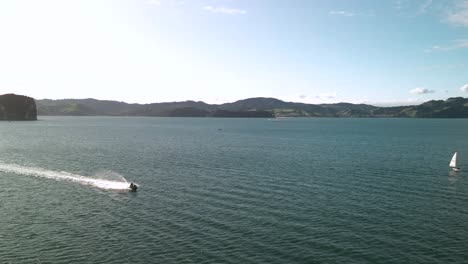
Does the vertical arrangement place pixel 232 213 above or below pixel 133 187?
below

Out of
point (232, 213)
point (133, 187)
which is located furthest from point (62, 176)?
point (232, 213)

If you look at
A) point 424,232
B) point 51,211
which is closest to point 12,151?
point 51,211

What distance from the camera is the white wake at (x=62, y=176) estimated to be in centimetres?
8409

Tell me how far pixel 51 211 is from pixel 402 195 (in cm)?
6489

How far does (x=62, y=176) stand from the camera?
310 ft

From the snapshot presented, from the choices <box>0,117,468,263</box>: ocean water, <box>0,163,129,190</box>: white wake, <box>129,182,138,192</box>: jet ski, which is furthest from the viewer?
<box>0,163,129,190</box>: white wake

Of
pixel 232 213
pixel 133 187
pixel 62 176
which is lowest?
pixel 232 213

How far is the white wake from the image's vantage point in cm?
8409

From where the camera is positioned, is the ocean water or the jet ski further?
the jet ski

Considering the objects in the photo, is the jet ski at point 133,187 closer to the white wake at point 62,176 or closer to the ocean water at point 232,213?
the ocean water at point 232,213

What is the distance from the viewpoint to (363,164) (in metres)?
118

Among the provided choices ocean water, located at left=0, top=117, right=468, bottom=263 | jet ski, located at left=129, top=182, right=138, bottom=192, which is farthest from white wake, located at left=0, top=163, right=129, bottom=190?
jet ski, located at left=129, top=182, right=138, bottom=192

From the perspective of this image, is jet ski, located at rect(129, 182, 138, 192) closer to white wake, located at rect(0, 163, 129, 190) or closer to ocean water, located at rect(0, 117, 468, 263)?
ocean water, located at rect(0, 117, 468, 263)

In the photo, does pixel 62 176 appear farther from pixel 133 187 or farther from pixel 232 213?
pixel 232 213
